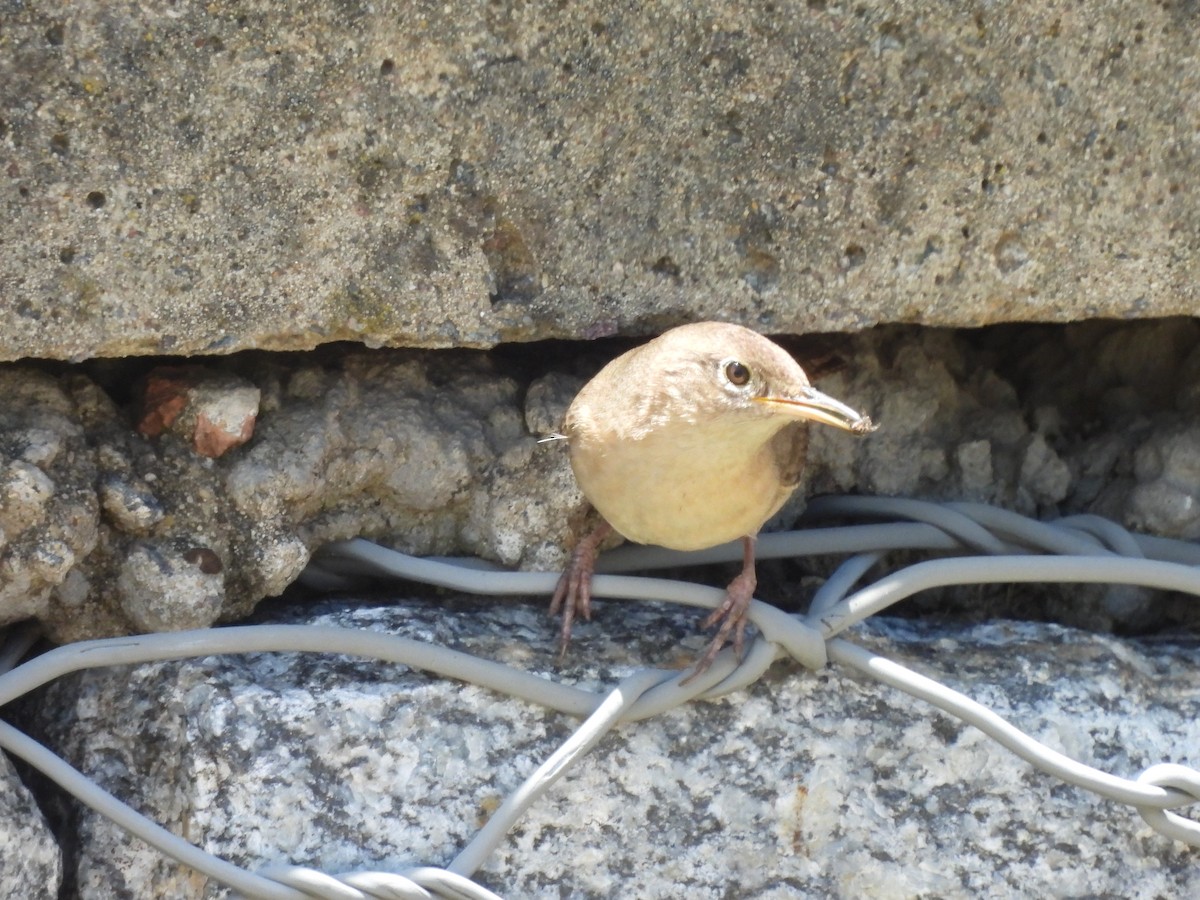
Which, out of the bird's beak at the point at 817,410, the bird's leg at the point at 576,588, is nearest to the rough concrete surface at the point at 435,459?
the bird's leg at the point at 576,588

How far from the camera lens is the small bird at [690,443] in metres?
2.29

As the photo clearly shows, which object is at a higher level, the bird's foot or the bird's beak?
the bird's beak

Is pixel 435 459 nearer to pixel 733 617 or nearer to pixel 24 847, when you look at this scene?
pixel 733 617

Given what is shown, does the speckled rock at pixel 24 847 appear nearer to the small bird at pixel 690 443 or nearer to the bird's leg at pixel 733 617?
the small bird at pixel 690 443

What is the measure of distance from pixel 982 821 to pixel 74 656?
1.56 m

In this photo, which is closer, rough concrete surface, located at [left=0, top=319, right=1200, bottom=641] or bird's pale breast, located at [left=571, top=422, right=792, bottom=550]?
rough concrete surface, located at [left=0, top=319, right=1200, bottom=641]

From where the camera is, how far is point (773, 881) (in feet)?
7.36

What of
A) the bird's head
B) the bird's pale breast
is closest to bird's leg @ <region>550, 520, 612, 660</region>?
the bird's pale breast

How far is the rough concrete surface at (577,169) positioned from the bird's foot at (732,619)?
483 millimetres

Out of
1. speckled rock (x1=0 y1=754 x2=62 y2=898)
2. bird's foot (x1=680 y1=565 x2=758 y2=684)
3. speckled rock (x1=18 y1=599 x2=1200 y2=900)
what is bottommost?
speckled rock (x1=0 y1=754 x2=62 y2=898)

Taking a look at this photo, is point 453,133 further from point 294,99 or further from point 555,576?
point 555,576

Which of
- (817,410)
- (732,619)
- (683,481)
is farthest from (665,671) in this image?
(817,410)

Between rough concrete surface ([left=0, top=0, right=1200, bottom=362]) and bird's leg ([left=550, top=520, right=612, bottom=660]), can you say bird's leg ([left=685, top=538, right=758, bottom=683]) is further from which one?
rough concrete surface ([left=0, top=0, right=1200, bottom=362])

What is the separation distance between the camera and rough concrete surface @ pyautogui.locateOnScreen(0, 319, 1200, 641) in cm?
223
